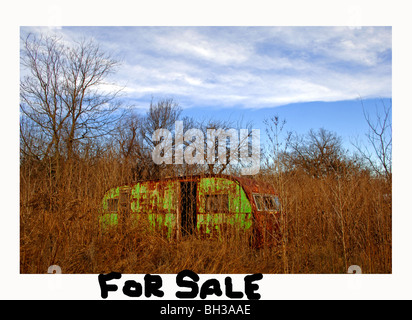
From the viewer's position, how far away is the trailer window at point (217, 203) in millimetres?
6047

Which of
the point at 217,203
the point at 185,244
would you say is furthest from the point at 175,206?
the point at 185,244

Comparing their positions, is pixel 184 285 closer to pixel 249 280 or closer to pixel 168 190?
pixel 249 280

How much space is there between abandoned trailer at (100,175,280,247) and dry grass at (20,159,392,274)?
1.05 feet

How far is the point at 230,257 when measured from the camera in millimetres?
4672

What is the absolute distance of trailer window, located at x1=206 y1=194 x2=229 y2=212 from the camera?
6047 mm

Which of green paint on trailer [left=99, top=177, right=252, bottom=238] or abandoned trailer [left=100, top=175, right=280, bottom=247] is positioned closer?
abandoned trailer [left=100, top=175, right=280, bottom=247]

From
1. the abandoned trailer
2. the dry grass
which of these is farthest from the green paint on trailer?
the dry grass

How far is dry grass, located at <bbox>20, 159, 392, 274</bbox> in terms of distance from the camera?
Answer: 424 cm

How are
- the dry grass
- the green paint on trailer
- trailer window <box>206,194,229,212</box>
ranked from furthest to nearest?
trailer window <box>206,194,229,212</box> → the green paint on trailer → the dry grass

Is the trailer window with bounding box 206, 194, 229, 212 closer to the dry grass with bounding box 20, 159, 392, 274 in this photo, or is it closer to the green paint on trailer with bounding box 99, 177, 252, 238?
the green paint on trailer with bounding box 99, 177, 252, 238

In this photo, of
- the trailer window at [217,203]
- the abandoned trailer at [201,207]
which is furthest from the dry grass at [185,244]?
the trailer window at [217,203]

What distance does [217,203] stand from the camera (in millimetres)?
6211

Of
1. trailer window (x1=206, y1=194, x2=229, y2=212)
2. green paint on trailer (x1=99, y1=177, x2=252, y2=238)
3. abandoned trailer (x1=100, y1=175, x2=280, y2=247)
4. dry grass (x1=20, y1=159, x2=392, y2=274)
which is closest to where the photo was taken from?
dry grass (x1=20, y1=159, x2=392, y2=274)

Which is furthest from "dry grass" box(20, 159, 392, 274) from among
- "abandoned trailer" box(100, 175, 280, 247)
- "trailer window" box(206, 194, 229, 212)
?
"trailer window" box(206, 194, 229, 212)
